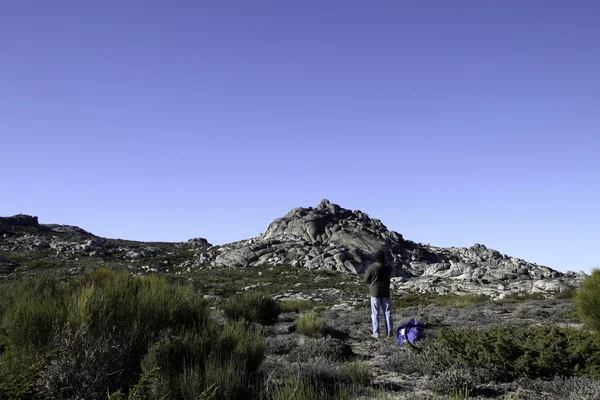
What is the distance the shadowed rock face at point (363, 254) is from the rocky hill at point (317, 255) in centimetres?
11

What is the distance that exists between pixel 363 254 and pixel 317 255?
7509 millimetres

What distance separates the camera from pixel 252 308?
1312 centimetres

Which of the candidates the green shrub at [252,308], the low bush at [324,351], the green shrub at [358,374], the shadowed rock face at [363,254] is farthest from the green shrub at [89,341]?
the shadowed rock face at [363,254]

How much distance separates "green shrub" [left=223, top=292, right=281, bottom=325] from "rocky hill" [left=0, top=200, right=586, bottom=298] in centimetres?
2271

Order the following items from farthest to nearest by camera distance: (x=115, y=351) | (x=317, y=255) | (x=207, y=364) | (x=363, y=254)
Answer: (x=363, y=254), (x=317, y=255), (x=115, y=351), (x=207, y=364)

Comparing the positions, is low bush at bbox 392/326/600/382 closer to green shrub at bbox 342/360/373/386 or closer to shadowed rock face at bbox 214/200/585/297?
green shrub at bbox 342/360/373/386

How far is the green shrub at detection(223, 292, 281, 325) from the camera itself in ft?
41.4

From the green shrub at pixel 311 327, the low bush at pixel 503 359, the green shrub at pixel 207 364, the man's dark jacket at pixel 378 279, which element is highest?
the man's dark jacket at pixel 378 279

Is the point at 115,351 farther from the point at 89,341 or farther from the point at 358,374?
the point at 358,374

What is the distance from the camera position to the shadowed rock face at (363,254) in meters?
42.4

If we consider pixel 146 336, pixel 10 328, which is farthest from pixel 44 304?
pixel 146 336

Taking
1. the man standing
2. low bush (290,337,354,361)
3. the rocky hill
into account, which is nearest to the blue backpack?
low bush (290,337,354,361)

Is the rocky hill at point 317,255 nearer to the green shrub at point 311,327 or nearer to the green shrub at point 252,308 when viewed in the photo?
the green shrub at point 252,308

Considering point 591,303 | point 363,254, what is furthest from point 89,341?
point 363,254
